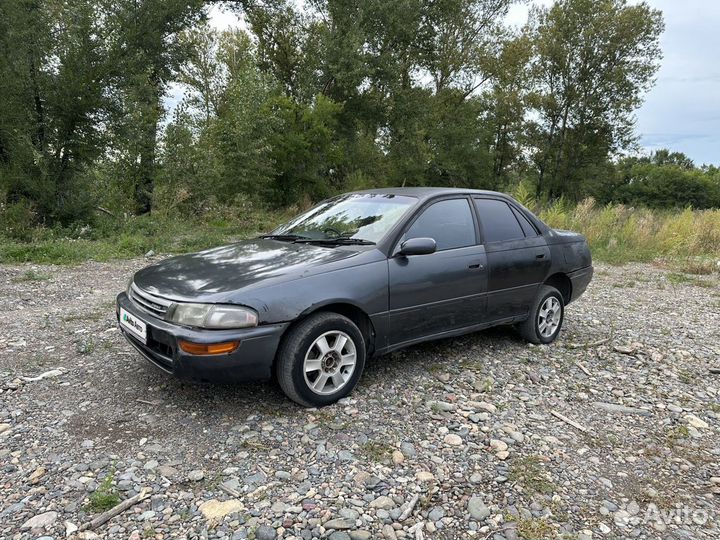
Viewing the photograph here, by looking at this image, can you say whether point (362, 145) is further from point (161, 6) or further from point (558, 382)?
point (558, 382)

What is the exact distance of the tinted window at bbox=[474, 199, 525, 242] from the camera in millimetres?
4527

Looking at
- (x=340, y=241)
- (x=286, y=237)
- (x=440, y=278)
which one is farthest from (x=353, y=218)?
(x=440, y=278)

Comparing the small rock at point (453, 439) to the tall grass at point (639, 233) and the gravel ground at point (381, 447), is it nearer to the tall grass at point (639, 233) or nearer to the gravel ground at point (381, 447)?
the gravel ground at point (381, 447)

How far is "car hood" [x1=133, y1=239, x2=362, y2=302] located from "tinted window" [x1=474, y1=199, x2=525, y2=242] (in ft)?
4.95

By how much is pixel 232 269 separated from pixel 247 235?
31.7 feet

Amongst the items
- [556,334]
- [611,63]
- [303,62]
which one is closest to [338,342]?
[556,334]

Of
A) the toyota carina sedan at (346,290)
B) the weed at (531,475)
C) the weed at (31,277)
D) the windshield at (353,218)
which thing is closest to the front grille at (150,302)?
the toyota carina sedan at (346,290)

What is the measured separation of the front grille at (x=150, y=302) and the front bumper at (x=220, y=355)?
82 millimetres

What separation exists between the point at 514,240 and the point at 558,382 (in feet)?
4.49

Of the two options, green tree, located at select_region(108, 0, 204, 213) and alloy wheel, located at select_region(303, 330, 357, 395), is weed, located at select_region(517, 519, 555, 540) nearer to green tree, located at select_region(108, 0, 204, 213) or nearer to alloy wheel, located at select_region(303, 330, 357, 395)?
alloy wheel, located at select_region(303, 330, 357, 395)

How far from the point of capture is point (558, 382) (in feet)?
13.6

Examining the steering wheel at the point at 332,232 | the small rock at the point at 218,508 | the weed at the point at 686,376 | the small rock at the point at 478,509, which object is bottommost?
the small rock at the point at 478,509

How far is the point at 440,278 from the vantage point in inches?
156

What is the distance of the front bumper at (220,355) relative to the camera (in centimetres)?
299
